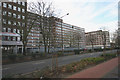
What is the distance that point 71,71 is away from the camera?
7.52 metres

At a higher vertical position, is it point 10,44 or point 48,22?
point 48,22

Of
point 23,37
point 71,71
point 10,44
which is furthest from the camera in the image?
point 10,44

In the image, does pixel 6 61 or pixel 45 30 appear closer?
pixel 6 61

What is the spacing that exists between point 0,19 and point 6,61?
8548 mm

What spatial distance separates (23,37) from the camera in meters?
→ 22.5

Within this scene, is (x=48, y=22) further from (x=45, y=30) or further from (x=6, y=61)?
(x=6, y=61)

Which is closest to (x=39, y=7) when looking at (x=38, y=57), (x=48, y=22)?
(x=48, y=22)

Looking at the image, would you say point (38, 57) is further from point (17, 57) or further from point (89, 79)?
point (89, 79)

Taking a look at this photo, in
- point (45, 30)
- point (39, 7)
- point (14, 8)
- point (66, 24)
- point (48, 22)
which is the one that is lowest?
point (45, 30)

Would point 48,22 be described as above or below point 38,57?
above

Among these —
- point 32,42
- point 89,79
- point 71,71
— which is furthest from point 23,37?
point 32,42

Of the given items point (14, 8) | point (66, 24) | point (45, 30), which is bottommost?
point (45, 30)

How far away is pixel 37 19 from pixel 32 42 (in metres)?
56.8

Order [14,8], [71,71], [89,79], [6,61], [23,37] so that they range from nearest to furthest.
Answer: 1. [89,79]
2. [71,71]
3. [6,61]
4. [23,37]
5. [14,8]
